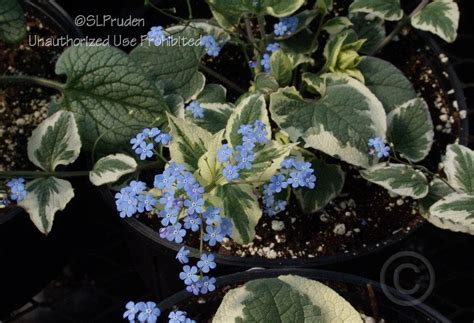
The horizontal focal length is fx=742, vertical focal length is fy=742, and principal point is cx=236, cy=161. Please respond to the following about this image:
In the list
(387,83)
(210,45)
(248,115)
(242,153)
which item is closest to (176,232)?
(242,153)

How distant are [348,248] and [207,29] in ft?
1.65

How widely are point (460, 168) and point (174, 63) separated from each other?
1.84 feet

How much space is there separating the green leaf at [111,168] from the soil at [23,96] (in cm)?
28

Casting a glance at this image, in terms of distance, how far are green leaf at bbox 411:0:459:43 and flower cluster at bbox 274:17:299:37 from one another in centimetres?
22

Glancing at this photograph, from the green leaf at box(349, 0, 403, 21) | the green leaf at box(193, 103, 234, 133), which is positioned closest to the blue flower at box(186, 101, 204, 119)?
the green leaf at box(193, 103, 234, 133)

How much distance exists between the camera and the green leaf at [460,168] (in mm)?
1222

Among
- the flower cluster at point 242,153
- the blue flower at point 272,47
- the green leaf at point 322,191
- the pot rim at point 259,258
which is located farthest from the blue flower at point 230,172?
the blue flower at point 272,47

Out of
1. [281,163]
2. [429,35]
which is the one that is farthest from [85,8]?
[281,163]

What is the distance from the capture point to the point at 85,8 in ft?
6.04

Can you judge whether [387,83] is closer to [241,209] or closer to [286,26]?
[286,26]

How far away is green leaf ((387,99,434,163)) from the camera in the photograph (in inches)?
52.8

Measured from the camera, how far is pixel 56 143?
1284mm

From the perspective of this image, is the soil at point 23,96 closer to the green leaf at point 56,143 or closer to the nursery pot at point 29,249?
the nursery pot at point 29,249

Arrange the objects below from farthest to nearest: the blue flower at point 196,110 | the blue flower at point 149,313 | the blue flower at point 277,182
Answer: the blue flower at point 196,110, the blue flower at point 277,182, the blue flower at point 149,313
